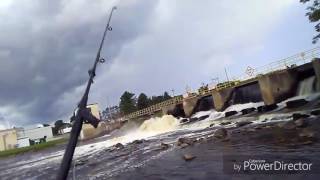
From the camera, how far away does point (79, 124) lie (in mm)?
3600

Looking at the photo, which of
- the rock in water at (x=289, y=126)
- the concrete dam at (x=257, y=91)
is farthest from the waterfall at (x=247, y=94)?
the rock in water at (x=289, y=126)

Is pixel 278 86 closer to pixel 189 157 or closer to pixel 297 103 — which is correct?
pixel 297 103

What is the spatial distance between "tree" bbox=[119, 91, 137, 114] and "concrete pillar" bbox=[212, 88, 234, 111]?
67.9 m

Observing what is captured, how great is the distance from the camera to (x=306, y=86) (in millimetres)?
39969

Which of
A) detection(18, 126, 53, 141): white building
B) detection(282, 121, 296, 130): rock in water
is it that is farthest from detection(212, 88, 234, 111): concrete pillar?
detection(18, 126, 53, 141): white building

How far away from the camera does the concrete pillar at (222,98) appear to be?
178 feet

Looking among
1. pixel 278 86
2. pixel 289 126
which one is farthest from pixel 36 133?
pixel 289 126

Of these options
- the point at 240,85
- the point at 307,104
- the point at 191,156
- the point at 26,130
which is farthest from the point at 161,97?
the point at 191,156

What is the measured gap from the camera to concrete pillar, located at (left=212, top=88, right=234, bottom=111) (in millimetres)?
54188

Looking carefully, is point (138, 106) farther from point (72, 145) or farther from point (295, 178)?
point (72, 145)

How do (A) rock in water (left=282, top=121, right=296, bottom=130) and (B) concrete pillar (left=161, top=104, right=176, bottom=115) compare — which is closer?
(A) rock in water (left=282, top=121, right=296, bottom=130)

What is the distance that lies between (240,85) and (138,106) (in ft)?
224

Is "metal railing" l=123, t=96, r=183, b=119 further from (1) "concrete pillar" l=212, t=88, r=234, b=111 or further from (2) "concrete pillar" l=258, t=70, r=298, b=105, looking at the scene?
(2) "concrete pillar" l=258, t=70, r=298, b=105

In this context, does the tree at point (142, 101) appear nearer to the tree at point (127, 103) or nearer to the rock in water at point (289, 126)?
the tree at point (127, 103)
